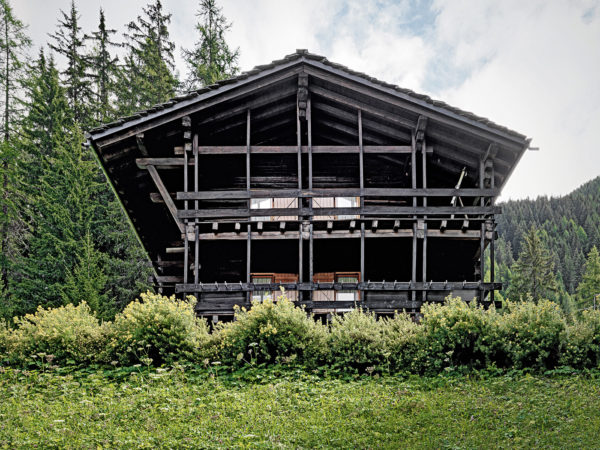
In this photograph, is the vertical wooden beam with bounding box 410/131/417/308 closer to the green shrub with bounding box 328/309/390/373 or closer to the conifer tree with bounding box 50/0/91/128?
the green shrub with bounding box 328/309/390/373

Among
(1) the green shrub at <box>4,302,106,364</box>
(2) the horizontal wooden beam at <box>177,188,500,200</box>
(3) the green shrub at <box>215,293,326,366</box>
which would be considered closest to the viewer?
(3) the green shrub at <box>215,293,326,366</box>

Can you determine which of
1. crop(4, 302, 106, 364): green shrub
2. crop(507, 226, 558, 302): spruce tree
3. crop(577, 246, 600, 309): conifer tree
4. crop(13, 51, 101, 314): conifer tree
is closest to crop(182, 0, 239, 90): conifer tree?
crop(13, 51, 101, 314): conifer tree

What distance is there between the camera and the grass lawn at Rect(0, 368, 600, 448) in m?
6.84

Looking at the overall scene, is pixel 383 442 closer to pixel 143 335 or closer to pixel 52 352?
pixel 143 335

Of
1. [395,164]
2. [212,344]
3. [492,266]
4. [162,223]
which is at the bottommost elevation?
[212,344]

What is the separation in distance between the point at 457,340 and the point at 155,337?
607 cm

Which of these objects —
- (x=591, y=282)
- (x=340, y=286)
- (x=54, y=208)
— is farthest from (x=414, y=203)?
(x=591, y=282)

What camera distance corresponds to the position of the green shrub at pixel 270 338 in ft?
34.4

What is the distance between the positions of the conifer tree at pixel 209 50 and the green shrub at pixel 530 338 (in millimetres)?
29793

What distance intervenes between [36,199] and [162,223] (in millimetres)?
12982

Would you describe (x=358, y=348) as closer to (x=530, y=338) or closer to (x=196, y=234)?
(x=530, y=338)

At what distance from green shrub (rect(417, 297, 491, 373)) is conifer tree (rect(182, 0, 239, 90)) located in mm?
29321

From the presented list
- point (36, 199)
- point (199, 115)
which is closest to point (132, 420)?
point (199, 115)

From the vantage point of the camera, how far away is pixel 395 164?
59.4 feet
